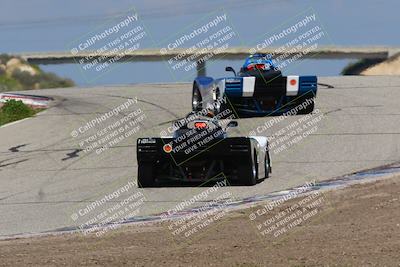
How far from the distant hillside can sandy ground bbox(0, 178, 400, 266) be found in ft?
116

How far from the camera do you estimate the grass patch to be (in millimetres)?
24047

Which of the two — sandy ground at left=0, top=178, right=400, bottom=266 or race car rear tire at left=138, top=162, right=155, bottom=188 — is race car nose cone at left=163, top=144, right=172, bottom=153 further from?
sandy ground at left=0, top=178, right=400, bottom=266

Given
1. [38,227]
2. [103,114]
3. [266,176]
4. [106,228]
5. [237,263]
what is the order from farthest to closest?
[103,114]
[266,176]
[38,227]
[106,228]
[237,263]

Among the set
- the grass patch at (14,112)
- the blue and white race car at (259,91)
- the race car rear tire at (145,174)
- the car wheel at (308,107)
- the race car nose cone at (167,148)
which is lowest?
the car wheel at (308,107)

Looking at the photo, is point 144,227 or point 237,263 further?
point 144,227

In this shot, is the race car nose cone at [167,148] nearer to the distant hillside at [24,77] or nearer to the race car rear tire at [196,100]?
the race car rear tire at [196,100]

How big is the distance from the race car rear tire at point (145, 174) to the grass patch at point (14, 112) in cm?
1084

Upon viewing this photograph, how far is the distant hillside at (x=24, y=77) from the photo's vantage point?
150 ft

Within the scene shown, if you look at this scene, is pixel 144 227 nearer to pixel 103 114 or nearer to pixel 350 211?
pixel 350 211

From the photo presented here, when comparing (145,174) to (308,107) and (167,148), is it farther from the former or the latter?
(308,107)

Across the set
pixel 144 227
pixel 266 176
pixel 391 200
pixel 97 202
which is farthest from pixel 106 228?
pixel 266 176

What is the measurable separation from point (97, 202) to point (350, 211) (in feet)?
14.4

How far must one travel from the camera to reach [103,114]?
24.0 m

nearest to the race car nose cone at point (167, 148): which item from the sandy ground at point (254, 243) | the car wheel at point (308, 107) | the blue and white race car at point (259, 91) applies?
the sandy ground at point (254, 243)
